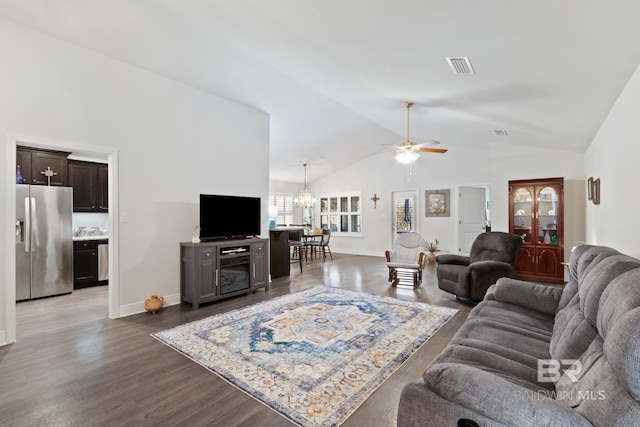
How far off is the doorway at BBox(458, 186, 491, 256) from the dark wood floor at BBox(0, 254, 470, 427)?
469 cm

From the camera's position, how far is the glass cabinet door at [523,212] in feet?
20.4

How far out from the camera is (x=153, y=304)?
4.18 metres

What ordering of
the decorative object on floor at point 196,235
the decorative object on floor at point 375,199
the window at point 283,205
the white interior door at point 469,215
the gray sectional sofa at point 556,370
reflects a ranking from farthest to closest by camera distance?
the window at point 283,205, the decorative object on floor at point 375,199, the white interior door at point 469,215, the decorative object on floor at point 196,235, the gray sectional sofa at point 556,370

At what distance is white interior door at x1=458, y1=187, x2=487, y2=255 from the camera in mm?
8586

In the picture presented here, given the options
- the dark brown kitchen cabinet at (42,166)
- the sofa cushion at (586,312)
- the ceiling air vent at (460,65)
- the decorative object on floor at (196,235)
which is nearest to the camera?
the sofa cushion at (586,312)

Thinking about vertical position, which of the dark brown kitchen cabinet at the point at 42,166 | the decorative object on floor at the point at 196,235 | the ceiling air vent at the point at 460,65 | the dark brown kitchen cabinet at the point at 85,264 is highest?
the ceiling air vent at the point at 460,65

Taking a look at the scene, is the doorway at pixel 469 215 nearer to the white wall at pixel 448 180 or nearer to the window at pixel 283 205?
the white wall at pixel 448 180

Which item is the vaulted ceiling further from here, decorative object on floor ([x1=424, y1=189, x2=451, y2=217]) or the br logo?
decorative object on floor ([x1=424, y1=189, x2=451, y2=217])

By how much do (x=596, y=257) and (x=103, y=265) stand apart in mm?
6752

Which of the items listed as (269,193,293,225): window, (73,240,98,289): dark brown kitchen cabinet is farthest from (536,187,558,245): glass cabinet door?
(73,240,98,289): dark brown kitchen cabinet

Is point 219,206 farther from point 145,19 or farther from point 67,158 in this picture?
point 67,158

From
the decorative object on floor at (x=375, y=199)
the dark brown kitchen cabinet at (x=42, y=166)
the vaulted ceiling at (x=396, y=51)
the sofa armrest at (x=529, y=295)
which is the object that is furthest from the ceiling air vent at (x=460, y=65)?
→ the decorative object on floor at (x=375, y=199)

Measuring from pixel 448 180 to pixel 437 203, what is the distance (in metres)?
0.69

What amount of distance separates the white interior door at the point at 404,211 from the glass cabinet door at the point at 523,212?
10.3 ft
